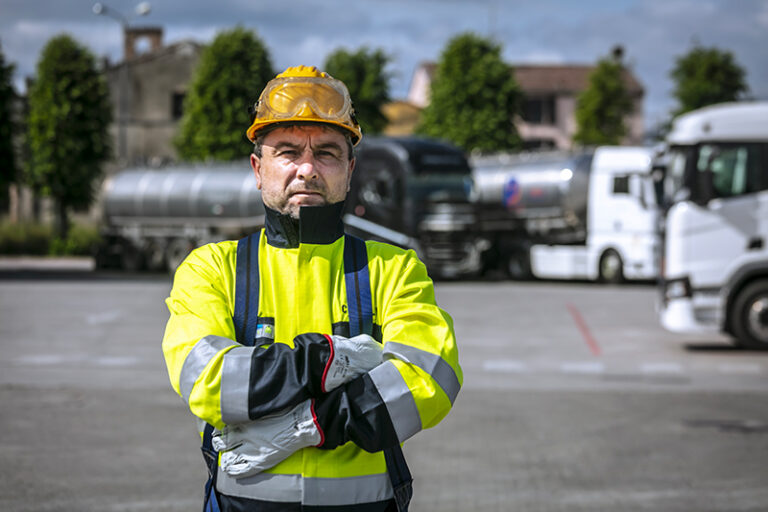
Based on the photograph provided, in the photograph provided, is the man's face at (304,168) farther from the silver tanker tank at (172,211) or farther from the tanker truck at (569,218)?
the silver tanker tank at (172,211)

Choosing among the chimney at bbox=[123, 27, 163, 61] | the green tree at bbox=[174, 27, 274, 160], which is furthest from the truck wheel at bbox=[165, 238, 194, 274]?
the chimney at bbox=[123, 27, 163, 61]

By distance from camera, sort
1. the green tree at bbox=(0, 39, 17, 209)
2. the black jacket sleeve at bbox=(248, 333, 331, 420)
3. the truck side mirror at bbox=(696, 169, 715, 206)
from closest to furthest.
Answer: the black jacket sleeve at bbox=(248, 333, 331, 420), the truck side mirror at bbox=(696, 169, 715, 206), the green tree at bbox=(0, 39, 17, 209)

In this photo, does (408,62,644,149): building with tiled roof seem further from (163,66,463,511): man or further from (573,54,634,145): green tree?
(163,66,463,511): man

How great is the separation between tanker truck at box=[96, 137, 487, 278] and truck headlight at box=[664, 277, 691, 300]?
12.7 meters

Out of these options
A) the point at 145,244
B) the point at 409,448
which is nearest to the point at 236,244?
the point at 409,448

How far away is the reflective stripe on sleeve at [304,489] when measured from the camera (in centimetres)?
270

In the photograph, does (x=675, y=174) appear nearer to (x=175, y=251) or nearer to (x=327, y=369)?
(x=327, y=369)

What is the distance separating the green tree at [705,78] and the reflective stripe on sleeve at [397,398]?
50.5 meters

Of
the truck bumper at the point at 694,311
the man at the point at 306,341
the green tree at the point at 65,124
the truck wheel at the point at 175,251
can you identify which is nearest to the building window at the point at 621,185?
the truck bumper at the point at 694,311

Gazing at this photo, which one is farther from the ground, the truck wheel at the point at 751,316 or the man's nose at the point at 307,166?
the man's nose at the point at 307,166

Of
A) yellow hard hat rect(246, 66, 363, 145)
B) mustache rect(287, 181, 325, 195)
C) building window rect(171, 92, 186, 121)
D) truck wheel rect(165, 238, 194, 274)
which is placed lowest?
truck wheel rect(165, 238, 194, 274)

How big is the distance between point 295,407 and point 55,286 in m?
23.7

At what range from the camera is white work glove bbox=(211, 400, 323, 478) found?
2.63 meters

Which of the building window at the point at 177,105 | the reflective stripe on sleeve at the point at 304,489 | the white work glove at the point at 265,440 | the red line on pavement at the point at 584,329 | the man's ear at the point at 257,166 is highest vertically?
the building window at the point at 177,105
